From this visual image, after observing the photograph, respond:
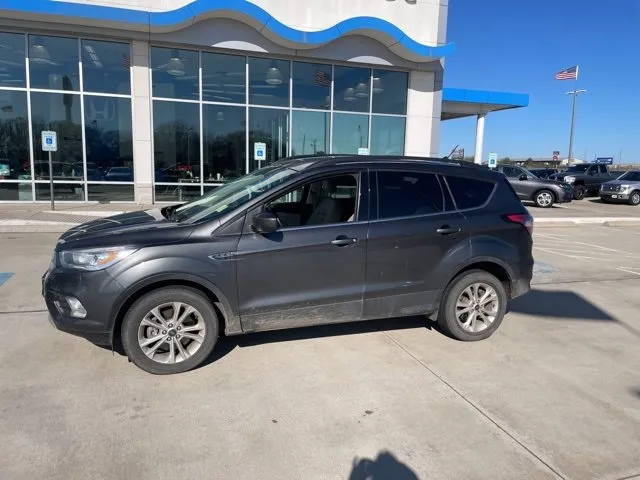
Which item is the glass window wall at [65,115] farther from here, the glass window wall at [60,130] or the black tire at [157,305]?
the black tire at [157,305]

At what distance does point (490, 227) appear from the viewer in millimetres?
4836

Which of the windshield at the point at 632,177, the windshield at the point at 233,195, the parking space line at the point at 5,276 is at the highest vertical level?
the windshield at the point at 632,177

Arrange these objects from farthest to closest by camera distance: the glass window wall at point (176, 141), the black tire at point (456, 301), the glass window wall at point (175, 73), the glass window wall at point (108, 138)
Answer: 1. the glass window wall at point (176, 141)
2. the glass window wall at point (175, 73)
3. the glass window wall at point (108, 138)
4. the black tire at point (456, 301)

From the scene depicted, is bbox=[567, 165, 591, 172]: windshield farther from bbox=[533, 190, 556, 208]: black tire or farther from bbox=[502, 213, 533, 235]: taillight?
bbox=[502, 213, 533, 235]: taillight

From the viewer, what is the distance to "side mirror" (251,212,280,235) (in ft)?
12.7

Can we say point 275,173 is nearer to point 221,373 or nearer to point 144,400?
point 221,373

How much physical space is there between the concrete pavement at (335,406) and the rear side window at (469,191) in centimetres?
140

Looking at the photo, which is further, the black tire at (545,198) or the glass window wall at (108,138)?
the black tire at (545,198)

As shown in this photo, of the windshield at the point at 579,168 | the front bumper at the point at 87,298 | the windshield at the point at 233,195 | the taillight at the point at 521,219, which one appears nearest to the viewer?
the front bumper at the point at 87,298

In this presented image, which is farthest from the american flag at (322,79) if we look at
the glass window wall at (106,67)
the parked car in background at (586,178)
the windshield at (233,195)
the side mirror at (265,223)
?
the parked car in background at (586,178)

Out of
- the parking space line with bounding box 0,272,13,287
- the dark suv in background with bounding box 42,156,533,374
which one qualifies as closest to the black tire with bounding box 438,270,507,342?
the dark suv in background with bounding box 42,156,533,374

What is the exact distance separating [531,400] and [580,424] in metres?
0.38

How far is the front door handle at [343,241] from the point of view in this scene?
422cm

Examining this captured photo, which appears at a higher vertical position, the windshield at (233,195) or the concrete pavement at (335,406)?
the windshield at (233,195)
